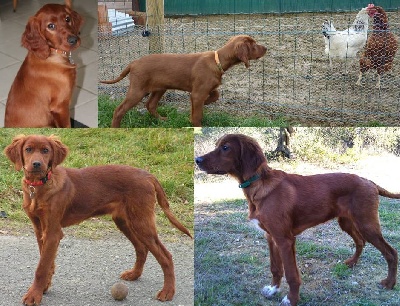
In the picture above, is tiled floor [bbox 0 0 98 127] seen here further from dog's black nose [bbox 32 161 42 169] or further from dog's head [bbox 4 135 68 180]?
dog's black nose [bbox 32 161 42 169]

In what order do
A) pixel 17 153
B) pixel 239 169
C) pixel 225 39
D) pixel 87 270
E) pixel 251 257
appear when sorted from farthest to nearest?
pixel 225 39 < pixel 251 257 < pixel 87 270 < pixel 239 169 < pixel 17 153

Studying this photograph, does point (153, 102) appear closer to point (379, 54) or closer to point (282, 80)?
point (282, 80)

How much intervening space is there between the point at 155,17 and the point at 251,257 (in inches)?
89.5

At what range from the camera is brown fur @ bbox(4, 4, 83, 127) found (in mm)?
3566

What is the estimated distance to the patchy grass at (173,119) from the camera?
4.46 meters

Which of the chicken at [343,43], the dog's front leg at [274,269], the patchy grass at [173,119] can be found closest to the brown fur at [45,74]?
the patchy grass at [173,119]

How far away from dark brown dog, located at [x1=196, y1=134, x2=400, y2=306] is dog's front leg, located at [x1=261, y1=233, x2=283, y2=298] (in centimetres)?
1

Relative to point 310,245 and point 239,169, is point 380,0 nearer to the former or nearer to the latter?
point 310,245

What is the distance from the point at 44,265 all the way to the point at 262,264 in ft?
4.50

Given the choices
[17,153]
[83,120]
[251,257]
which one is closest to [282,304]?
[251,257]

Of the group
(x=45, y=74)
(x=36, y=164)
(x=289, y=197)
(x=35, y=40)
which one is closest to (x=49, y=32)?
(x=35, y=40)

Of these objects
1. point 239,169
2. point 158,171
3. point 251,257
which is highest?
point 239,169

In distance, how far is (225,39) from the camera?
6211mm

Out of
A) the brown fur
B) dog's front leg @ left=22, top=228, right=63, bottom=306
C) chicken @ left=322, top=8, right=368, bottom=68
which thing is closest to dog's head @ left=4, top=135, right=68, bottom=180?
dog's front leg @ left=22, top=228, right=63, bottom=306
